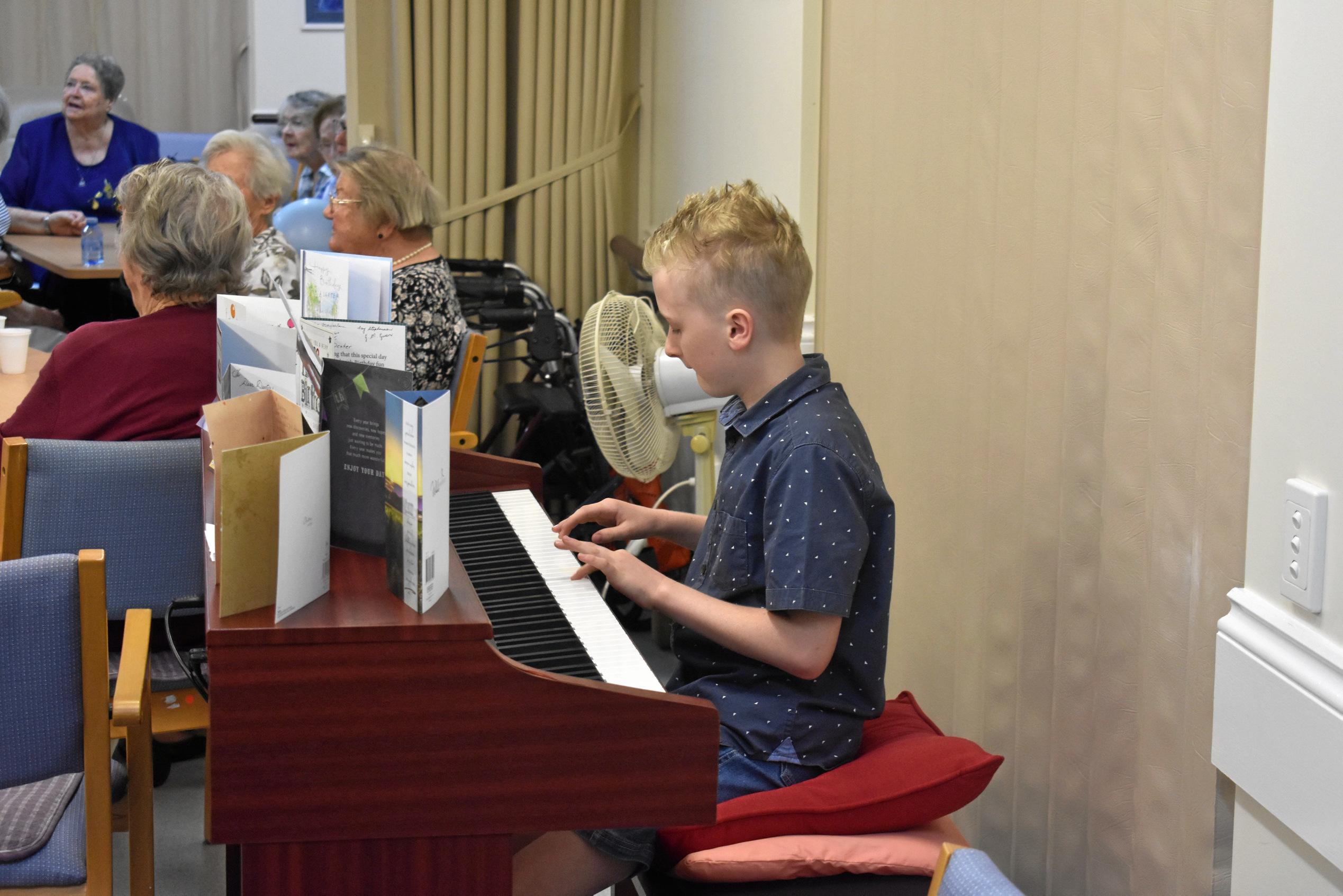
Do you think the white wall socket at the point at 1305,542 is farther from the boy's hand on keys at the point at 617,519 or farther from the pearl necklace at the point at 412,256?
the pearl necklace at the point at 412,256

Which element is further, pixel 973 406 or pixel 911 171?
pixel 911 171

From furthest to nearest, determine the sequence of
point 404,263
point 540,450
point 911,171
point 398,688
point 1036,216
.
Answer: point 540,450 < point 404,263 < point 911,171 < point 1036,216 < point 398,688

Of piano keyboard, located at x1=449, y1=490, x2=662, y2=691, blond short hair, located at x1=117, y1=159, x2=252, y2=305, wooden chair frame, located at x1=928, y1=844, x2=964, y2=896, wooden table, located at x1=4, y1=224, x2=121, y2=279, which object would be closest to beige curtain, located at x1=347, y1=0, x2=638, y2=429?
wooden table, located at x1=4, y1=224, x2=121, y2=279

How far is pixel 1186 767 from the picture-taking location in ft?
5.08

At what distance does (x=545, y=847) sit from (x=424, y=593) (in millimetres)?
432

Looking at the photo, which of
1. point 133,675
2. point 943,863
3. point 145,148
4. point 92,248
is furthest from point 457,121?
point 943,863

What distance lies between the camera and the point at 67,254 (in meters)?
→ 5.12

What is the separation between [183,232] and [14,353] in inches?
43.0

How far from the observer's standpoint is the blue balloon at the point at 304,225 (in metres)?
4.10

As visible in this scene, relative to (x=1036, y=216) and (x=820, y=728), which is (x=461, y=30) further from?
(x=820, y=728)

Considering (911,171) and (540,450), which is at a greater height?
(911,171)

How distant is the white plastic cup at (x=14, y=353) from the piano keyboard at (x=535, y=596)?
5.63 ft

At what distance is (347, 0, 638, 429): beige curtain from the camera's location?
14.9 feet

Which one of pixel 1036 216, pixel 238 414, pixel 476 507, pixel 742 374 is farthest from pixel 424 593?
pixel 1036 216
